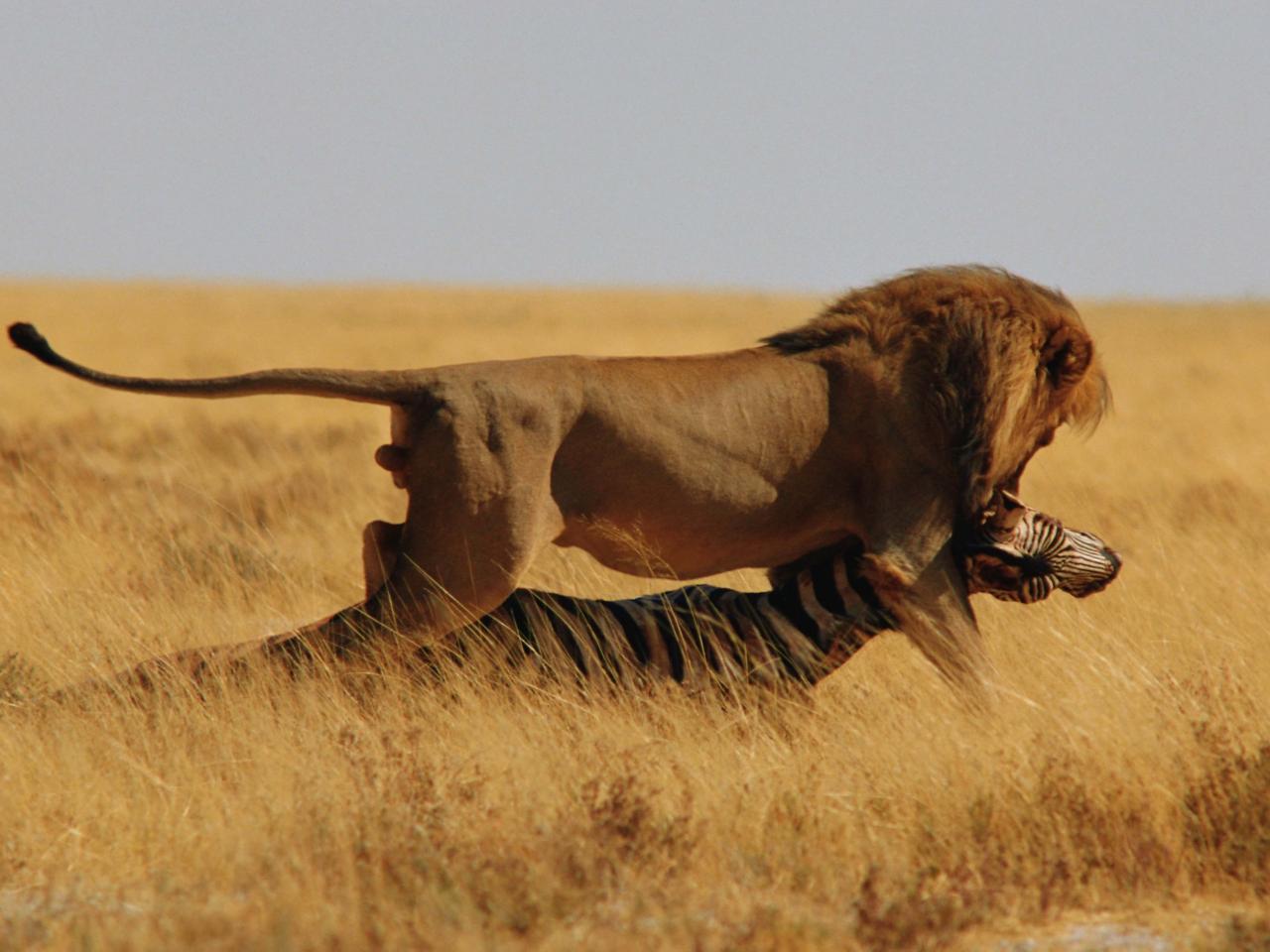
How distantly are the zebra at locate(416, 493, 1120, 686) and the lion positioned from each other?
0.12 m

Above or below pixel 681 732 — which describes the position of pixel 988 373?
above

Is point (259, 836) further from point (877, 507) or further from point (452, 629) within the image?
point (877, 507)

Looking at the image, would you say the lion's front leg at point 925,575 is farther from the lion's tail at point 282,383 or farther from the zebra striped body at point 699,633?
the lion's tail at point 282,383

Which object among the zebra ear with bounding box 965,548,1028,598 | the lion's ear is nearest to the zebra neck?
the zebra ear with bounding box 965,548,1028,598

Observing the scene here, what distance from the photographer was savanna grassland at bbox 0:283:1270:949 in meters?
4.16

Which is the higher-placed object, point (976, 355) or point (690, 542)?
point (976, 355)

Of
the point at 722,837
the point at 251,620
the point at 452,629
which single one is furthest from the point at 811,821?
the point at 251,620

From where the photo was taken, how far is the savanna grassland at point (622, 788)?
13.6 feet

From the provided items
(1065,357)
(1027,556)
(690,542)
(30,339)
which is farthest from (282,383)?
(1065,357)

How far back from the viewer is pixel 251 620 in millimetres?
8016

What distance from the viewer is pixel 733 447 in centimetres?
599

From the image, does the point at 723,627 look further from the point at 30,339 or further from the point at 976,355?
the point at 30,339

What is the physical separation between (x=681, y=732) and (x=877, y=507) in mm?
1096

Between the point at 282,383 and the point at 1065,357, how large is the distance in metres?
2.81
